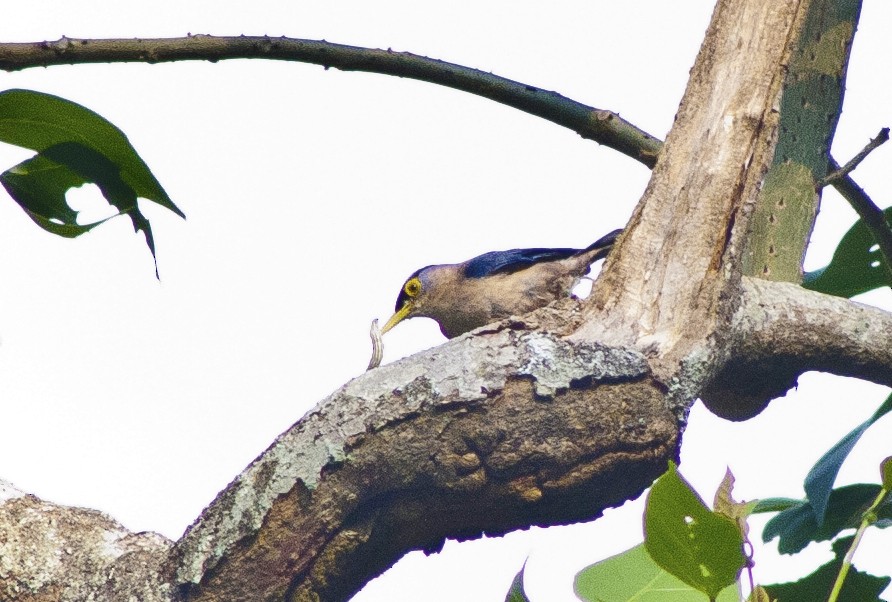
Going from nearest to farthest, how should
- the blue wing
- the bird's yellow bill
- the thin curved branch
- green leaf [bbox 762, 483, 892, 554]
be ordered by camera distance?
the thin curved branch < green leaf [bbox 762, 483, 892, 554] < the blue wing < the bird's yellow bill

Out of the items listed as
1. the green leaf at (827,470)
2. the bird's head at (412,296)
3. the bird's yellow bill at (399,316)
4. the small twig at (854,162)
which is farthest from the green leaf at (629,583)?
the bird's yellow bill at (399,316)

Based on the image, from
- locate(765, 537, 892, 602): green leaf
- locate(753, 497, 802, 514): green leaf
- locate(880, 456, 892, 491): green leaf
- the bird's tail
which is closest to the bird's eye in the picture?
the bird's tail

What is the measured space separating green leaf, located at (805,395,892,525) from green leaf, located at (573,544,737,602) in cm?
117

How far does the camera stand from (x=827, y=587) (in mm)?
3561

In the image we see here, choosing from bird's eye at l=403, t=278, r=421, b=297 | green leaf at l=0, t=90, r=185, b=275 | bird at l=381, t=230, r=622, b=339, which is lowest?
green leaf at l=0, t=90, r=185, b=275

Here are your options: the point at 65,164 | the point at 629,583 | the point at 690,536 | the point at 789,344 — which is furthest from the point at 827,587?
the point at 65,164

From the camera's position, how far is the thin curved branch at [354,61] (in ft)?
10.5

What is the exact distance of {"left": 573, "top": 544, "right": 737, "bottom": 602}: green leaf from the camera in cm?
257

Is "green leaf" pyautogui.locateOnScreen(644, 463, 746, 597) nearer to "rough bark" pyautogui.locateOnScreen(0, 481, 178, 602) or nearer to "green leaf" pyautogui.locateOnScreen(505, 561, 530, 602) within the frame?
"green leaf" pyautogui.locateOnScreen(505, 561, 530, 602)

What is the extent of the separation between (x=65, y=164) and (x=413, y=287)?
4.18m

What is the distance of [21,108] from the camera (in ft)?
Result: 9.65

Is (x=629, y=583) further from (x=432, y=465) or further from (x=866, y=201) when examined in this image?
(x=866, y=201)

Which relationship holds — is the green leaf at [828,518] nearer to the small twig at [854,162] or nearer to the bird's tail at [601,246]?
the small twig at [854,162]

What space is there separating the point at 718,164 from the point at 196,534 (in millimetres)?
2033
